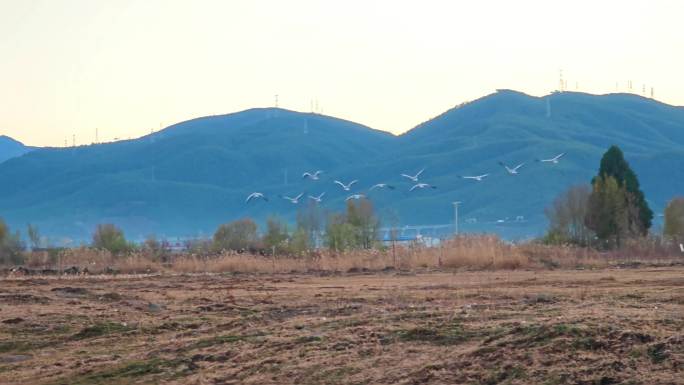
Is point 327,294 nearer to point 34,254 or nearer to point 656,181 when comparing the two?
point 34,254

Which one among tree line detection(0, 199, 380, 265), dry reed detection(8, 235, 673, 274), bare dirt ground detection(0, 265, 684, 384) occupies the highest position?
tree line detection(0, 199, 380, 265)

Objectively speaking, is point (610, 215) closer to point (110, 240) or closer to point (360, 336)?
point (110, 240)

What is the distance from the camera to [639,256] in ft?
160

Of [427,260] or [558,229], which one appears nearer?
[427,260]

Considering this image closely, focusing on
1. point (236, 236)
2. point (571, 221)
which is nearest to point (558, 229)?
point (571, 221)

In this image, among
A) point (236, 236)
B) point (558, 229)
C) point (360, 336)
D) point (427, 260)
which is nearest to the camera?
point (360, 336)

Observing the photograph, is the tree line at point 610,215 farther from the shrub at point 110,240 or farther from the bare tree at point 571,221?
the shrub at point 110,240

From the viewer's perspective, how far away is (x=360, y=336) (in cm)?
1791

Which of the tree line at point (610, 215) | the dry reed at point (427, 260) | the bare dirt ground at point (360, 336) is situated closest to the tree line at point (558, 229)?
the tree line at point (610, 215)

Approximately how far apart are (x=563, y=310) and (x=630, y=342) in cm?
409

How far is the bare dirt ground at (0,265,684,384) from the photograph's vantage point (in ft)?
48.3

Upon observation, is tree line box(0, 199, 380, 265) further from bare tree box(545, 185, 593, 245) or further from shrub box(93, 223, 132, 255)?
bare tree box(545, 185, 593, 245)

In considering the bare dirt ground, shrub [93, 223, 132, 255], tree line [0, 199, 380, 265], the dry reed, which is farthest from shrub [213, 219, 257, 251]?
the bare dirt ground

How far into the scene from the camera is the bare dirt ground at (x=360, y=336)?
14.7 meters
